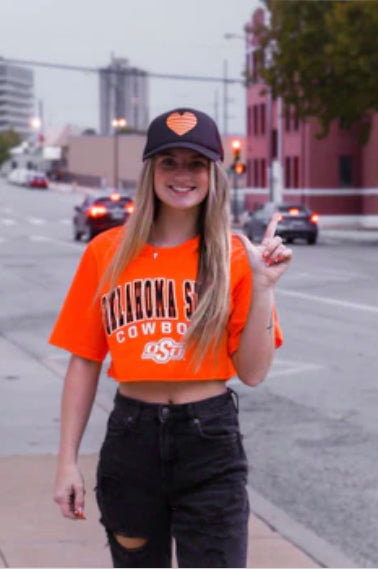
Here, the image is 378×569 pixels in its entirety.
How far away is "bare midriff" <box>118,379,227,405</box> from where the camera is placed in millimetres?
3908

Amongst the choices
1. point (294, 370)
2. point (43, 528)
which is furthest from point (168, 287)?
point (294, 370)

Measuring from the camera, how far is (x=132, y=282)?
400 centimetres

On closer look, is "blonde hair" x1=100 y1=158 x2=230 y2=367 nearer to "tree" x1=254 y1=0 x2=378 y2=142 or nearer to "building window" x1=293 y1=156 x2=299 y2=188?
"tree" x1=254 y1=0 x2=378 y2=142

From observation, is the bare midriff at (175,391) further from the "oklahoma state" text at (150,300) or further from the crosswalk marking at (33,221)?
the crosswalk marking at (33,221)

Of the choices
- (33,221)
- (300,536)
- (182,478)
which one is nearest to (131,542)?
(182,478)

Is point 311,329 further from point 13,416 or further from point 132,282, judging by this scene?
point 132,282

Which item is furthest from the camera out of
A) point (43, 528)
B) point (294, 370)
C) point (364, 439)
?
point (294, 370)

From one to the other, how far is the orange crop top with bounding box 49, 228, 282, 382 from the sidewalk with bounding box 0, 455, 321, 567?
2899mm

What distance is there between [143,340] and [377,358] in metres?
11.4

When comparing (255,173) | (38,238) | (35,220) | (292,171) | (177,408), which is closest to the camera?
(177,408)

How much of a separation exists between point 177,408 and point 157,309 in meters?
0.29

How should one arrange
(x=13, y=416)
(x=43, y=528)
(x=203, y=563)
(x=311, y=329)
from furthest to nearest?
(x=311, y=329)
(x=13, y=416)
(x=43, y=528)
(x=203, y=563)

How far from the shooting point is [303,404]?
12195mm

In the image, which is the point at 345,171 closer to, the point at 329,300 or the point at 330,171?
the point at 330,171
